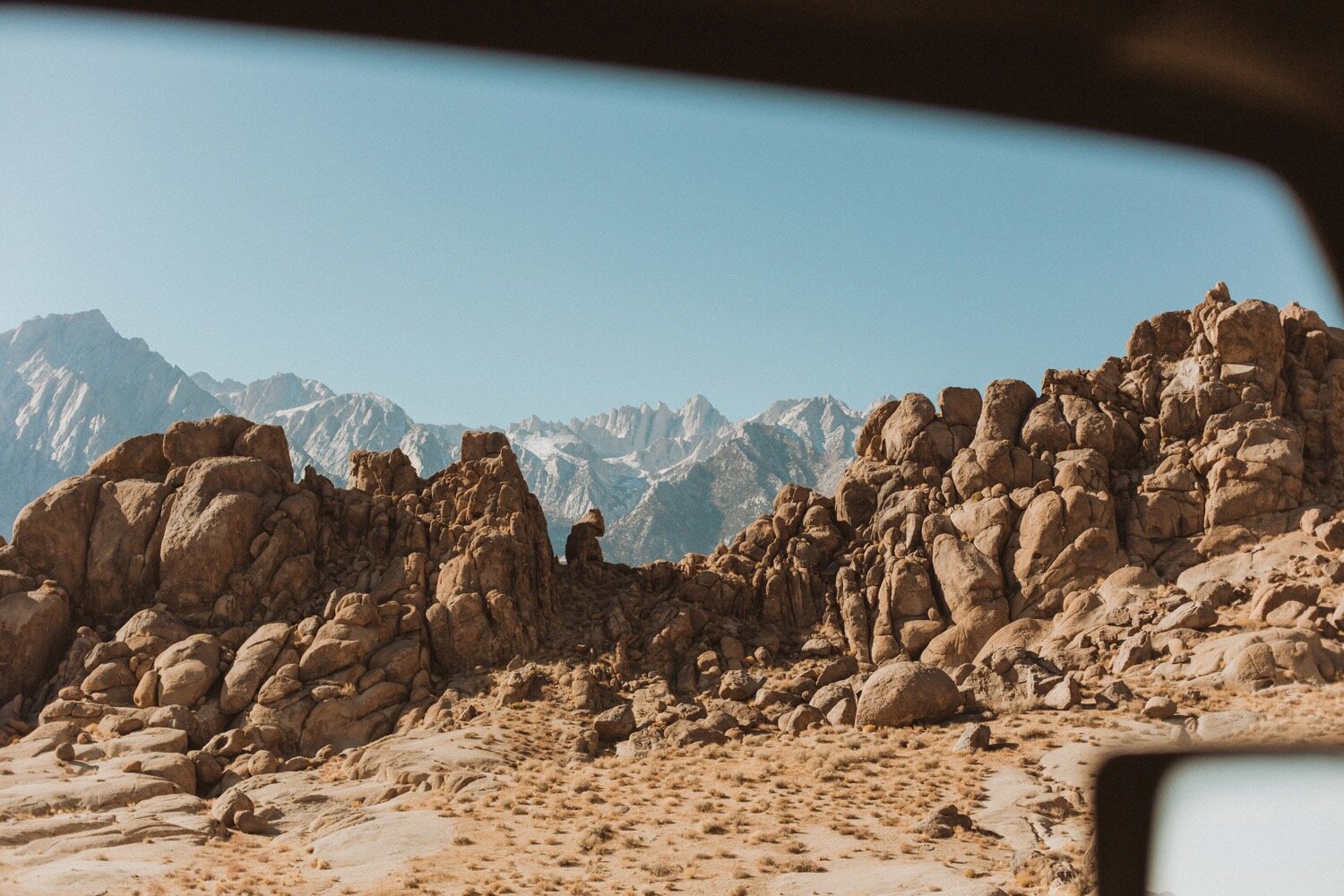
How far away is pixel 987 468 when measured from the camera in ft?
140

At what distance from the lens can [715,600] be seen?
43562mm

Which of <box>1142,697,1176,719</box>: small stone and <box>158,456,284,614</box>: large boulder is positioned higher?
<box>158,456,284,614</box>: large boulder

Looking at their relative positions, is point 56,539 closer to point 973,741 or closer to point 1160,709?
point 973,741

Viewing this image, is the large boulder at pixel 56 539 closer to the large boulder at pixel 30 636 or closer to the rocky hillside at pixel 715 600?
the rocky hillside at pixel 715 600

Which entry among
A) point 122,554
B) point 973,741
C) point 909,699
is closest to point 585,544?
point 122,554

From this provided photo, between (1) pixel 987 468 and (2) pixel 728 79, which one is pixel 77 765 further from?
(1) pixel 987 468

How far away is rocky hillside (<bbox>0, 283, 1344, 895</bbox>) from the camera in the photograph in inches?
1182

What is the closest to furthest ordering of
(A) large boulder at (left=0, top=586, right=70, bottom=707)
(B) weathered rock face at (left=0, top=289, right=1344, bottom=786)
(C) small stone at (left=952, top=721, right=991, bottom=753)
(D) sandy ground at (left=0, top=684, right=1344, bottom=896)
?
(D) sandy ground at (left=0, top=684, right=1344, bottom=896)
(C) small stone at (left=952, top=721, right=991, bottom=753)
(B) weathered rock face at (left=0, top=289, right=1344, bottom=786)
(A) large boulder at (left=0, top=586, right=70, bottom=707)

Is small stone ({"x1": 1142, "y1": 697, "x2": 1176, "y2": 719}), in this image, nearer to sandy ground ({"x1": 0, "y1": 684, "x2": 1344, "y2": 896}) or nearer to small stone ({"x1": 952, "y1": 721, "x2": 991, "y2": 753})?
sandy ground ({"x1": 0, "y1": 684, "x2": 1344, "y2": 896})

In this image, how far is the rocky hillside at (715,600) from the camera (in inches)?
1182

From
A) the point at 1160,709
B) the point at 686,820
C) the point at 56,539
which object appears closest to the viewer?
the point at 686,820

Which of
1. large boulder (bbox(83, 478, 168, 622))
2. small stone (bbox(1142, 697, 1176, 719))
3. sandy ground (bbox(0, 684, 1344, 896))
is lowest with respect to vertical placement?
sandy ground (bbox(0, 684, 1344, 896))

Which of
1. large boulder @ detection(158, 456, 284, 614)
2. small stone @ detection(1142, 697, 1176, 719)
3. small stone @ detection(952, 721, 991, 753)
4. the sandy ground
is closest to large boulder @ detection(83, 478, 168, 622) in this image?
large boulder @ detection(158, 456, 284, 614)

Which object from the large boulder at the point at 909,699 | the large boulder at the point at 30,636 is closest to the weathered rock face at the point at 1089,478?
the large boulder at the point at 909,699
